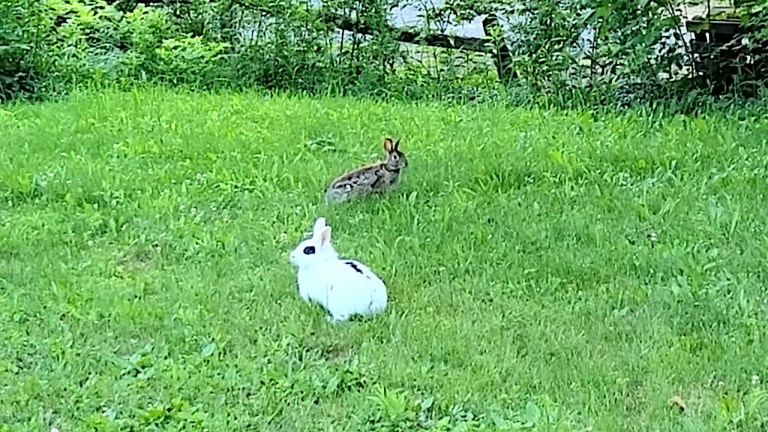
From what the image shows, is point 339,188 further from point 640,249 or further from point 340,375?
point 340,375

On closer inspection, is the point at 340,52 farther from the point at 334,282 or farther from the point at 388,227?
the point at 334,282

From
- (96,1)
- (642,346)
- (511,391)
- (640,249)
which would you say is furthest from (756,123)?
(96,1)

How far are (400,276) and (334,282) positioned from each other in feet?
1.63

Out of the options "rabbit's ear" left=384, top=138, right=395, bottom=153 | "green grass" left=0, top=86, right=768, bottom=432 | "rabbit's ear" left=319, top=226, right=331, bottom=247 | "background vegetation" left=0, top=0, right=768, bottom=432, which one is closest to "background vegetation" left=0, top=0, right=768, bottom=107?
"background vegetation" left=0, top=0, right=768, bottom=432

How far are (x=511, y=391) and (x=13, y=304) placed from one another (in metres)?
1.79

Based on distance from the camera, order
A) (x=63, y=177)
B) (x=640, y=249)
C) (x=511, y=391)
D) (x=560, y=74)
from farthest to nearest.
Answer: (x=560, y=74)
(x=63, y=177)
(x=640, y=249)
(x=511, y=391)

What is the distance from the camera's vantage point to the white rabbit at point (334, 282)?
3.82 m

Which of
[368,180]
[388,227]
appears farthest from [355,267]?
[368,180]

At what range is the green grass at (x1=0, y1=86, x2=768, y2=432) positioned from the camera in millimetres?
3336

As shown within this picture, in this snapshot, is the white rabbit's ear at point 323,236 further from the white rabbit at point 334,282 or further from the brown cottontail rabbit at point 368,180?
the brown cottontail rabbit at point 368,180

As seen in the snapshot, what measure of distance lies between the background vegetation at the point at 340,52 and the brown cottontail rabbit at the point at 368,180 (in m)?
2.42

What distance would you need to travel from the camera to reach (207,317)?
3.94 m

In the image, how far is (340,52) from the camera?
330 inches

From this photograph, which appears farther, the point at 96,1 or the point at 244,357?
the point at 96,1
